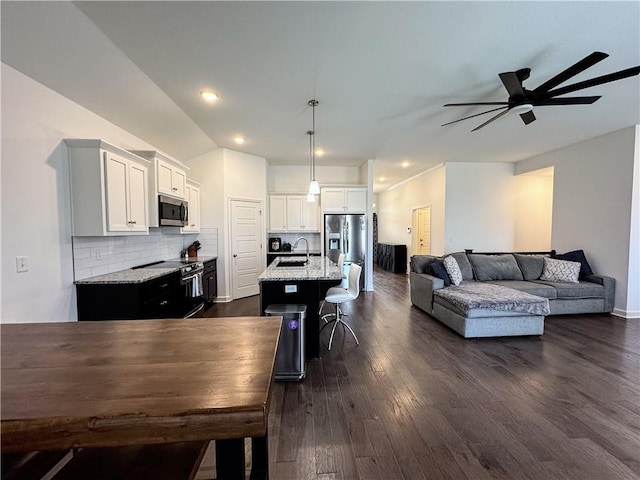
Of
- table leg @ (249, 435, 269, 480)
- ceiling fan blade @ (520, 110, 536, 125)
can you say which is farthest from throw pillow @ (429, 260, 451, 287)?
table leg @ (249, 435, 269, 480)

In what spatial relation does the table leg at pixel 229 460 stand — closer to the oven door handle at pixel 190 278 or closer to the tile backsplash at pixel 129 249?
the tile backsplash at pixel 129 249

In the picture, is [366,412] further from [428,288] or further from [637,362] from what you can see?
[637,362]

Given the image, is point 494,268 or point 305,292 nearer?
point 305,292

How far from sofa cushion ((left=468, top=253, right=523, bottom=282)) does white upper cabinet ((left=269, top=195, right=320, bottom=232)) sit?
331cm

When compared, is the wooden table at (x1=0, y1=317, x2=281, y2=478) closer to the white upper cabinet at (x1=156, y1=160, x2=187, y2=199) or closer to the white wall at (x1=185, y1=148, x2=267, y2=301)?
the white upper cabinet at (x1=156, y1=160, x2=187, y2=199)

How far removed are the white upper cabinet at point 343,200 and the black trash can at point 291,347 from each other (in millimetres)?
3942

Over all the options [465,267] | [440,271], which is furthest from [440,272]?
[465,267]

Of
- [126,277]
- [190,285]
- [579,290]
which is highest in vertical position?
[126,277]

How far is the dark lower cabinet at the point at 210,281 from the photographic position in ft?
15.2

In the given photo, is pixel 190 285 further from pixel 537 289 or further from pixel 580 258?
Result: pixel 580 258

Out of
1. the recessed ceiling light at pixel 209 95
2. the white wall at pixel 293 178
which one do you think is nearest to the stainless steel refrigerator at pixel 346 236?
the white wall at pixel 293 178

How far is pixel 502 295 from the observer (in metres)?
3.66

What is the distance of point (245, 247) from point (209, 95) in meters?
3.01

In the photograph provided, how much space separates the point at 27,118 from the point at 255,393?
2.94m
